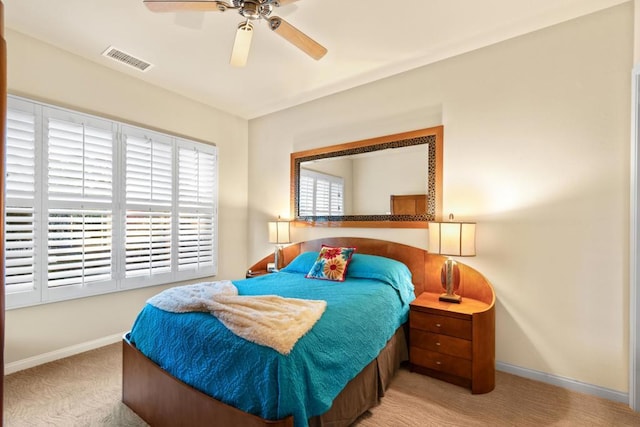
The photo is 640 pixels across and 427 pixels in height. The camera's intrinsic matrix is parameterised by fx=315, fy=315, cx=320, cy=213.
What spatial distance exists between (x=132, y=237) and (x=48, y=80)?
1609 millimetres

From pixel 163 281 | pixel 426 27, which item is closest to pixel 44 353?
pixel 163 281

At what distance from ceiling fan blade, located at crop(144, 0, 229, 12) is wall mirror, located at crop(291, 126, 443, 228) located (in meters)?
1.97

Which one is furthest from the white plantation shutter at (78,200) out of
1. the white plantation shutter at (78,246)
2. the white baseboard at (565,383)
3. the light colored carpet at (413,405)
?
the white baseboard at (565,383)

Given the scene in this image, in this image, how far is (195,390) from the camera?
1638 mm

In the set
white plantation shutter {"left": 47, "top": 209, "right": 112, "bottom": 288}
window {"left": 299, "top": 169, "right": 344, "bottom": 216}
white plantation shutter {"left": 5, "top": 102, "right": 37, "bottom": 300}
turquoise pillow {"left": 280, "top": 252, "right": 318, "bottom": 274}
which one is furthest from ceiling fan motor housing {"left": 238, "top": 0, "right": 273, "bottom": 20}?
white plantation shutter {"left": 47, "top": 209, "right": 112, "bottom": 288}

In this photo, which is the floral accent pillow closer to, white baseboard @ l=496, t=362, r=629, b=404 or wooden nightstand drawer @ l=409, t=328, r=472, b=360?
wooden nightstand drawer @ l=409, t=328, r=472, b=360

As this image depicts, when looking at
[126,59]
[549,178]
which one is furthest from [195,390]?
[126,59]

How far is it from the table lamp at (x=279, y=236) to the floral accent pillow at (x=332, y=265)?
91 cm

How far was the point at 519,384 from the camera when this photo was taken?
246 cm

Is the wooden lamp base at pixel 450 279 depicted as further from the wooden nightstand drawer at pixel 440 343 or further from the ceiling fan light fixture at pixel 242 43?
the ceiling fan light fixture at pixel 242 43

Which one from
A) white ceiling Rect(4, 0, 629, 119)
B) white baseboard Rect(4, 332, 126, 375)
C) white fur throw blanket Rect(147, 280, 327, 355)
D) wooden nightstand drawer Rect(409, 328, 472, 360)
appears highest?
white ceiling Rect(4, 0, 629, 119)

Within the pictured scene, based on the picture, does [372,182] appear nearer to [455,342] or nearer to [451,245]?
[451,245]

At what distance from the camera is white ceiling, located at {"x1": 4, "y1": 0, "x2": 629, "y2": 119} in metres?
2.38

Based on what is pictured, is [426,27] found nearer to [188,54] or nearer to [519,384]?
[188,54]
